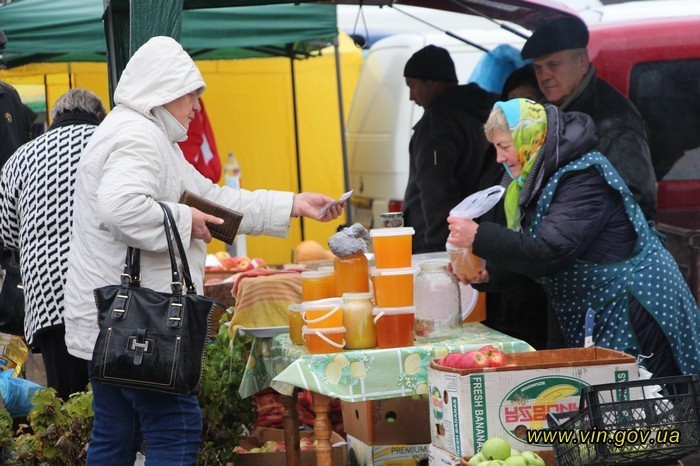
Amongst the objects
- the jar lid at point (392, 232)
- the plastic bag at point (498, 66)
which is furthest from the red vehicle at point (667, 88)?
the jar lid at point (392, 232)

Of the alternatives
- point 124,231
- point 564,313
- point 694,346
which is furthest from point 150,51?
point 694,346

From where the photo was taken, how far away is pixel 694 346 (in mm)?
4309

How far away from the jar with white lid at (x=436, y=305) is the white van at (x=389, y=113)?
4210 mm

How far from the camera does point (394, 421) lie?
4371 mm

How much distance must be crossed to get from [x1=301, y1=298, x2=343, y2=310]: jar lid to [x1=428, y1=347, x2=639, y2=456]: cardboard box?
16.9 inches

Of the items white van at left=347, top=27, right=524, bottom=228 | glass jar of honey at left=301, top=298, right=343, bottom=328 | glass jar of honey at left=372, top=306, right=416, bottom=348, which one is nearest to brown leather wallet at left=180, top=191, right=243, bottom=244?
glass jar of honey at left=301, top=298, right=343, bottom=328

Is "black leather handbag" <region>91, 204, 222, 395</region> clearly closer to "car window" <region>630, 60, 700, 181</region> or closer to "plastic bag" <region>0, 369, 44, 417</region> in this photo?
"plastic bag" <region>0, 369, 44, 417</region>

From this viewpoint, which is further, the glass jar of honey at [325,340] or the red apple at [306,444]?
the red apple at [306,444]

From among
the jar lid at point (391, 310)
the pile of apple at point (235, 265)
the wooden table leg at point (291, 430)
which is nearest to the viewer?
the jar lid at point (391, 310)

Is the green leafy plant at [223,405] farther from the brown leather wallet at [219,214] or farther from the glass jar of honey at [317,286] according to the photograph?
the brown leather wallet at [219,214]

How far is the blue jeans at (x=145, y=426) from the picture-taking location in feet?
11.8

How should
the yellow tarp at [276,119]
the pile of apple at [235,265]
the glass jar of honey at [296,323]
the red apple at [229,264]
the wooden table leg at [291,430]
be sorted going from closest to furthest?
the glass jar of honey at [296,323]
the wooden table leg at [291,430]
the pile of apple at [235,265]
the red apple at [229,264]
the yellow tarp at [276,119]

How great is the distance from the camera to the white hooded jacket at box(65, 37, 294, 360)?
3.44 meters

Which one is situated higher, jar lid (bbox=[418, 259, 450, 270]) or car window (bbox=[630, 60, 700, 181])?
car window (bbox=[630, 60, 700, 181])
